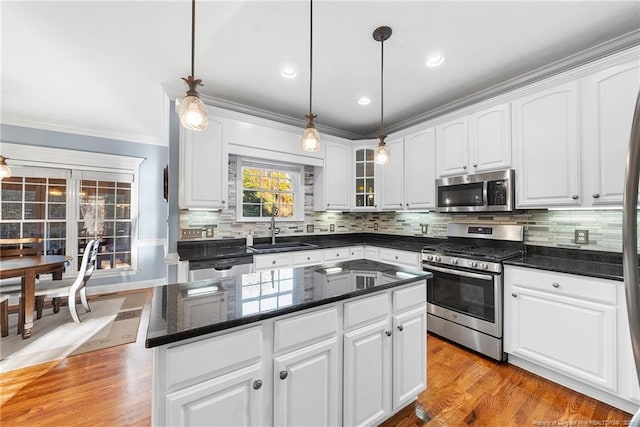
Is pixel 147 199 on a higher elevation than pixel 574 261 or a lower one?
higher

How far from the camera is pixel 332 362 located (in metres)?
1.38

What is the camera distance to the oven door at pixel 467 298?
2414 mm

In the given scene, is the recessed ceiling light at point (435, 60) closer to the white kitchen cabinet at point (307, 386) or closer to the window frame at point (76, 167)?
the white kitchen cabinet at point (307, 386)

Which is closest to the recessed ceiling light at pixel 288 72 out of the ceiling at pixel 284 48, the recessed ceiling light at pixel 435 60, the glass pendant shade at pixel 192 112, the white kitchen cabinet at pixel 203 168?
the ceiling at pixel 284 48

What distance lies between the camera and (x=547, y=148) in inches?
93.5

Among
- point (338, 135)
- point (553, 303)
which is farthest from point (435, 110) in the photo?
point (553, 303)

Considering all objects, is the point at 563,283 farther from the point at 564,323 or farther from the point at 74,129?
the point at 74,129

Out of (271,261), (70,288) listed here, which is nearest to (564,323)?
(271,261)

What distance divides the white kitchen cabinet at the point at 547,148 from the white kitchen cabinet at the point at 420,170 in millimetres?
889

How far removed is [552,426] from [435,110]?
10.6 feet

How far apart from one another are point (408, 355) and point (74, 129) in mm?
5577

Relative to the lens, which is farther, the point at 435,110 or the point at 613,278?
the point at 435,110

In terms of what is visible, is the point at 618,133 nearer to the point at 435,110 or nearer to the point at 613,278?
the point at 613,278

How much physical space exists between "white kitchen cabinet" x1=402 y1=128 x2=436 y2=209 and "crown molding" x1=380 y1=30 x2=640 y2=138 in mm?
384
